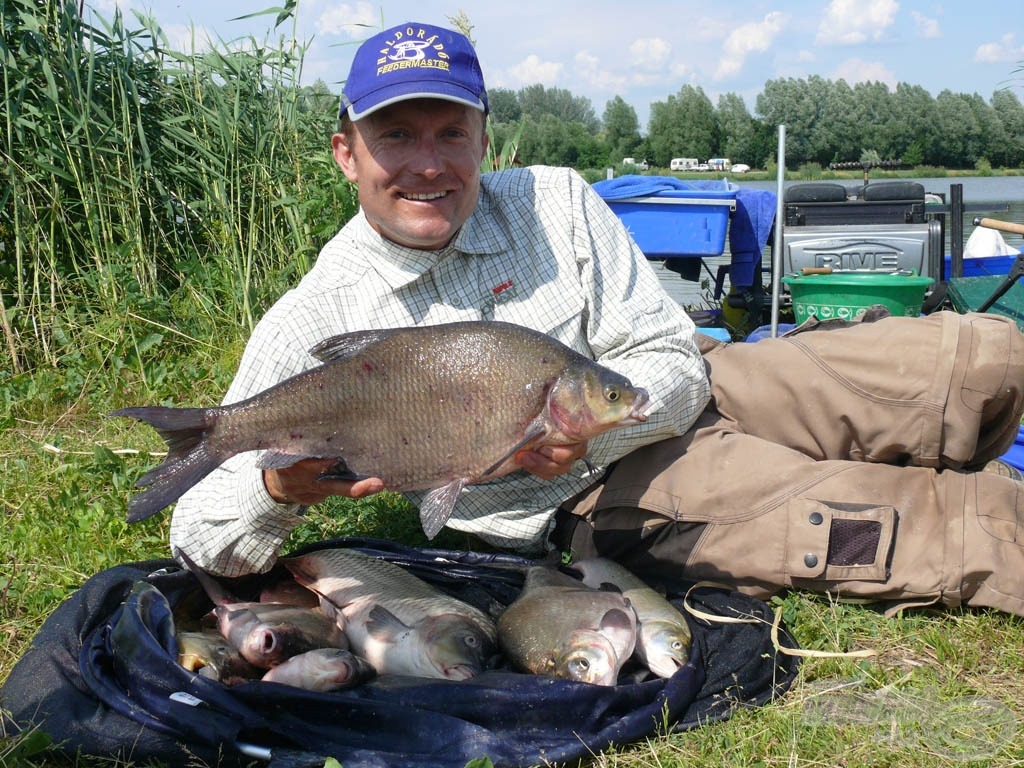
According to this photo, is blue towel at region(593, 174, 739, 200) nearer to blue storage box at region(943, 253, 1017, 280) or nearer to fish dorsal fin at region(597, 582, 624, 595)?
blue storage box at region(943, 253, 1017, 280)

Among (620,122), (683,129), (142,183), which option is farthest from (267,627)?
(620,122)

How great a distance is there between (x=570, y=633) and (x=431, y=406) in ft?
2.22

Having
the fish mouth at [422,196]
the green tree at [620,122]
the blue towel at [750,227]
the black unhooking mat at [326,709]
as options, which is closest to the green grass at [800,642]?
the black unhooking mat at [326,709]

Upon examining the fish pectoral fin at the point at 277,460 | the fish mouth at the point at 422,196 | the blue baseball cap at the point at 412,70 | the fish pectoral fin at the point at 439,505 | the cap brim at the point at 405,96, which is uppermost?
the blue baseball cap at the point at 412,70

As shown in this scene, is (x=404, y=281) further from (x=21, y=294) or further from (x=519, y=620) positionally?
(x=21, y=294)

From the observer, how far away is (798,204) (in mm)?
6988

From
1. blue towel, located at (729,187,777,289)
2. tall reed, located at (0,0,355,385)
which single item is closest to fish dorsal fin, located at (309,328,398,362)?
tall reed, located at (0,0,355,385)

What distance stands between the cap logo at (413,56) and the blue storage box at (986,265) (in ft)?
18.1

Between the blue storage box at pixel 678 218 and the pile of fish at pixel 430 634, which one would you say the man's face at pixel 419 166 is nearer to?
the pile of fish at pixel 430 634

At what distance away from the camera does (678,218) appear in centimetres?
657

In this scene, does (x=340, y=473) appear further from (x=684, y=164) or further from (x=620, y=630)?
(x=684, y=164)

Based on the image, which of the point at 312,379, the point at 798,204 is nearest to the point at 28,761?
the point at 312,379

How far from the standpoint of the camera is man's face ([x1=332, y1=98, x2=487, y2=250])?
105 inches

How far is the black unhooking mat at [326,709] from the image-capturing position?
2.15m
